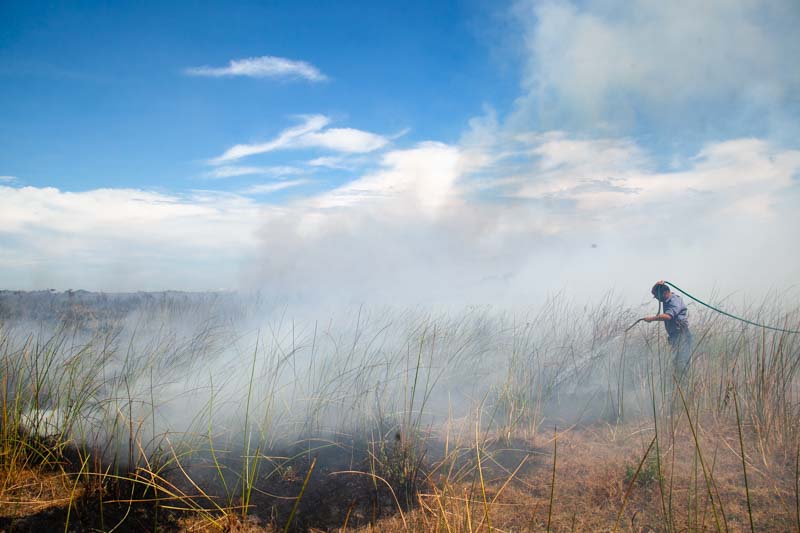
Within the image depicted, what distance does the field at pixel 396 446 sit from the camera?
11.0ft

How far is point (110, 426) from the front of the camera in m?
4.36

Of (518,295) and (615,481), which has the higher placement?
(518,295)

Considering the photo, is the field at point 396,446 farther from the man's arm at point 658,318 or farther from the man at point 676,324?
the man's arm at point 658,318

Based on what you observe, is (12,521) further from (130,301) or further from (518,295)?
(518,295)

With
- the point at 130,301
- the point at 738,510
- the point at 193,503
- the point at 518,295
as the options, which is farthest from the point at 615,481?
the point at 518,295

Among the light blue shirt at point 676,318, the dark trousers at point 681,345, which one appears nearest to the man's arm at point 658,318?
the light blue shirt at point 676,318

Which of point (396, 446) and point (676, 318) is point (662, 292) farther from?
point (396, 446)

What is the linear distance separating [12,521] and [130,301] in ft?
39.5

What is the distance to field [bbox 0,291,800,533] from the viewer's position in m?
3.36

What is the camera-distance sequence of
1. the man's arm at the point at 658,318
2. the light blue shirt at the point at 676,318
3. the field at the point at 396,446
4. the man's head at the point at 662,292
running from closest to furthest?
the field at the point at 396,446 < the man's arm at the point at 658,318 < the light blue shirt at the point at 676,318 < the man's head at the point at 662,292

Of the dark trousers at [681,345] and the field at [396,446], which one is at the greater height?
the dark trousers at [681,345]

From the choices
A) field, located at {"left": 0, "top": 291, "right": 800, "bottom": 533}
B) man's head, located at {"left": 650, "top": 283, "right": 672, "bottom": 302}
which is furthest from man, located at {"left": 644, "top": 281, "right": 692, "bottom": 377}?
field, located at {"left": 0, "top": 291, "right": 800, "bottom": 533}

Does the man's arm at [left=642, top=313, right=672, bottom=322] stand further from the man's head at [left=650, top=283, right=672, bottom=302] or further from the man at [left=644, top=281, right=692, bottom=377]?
the man's head at [left=650, top=283, right=672, bottom=302]

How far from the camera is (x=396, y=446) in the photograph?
3953 mm
